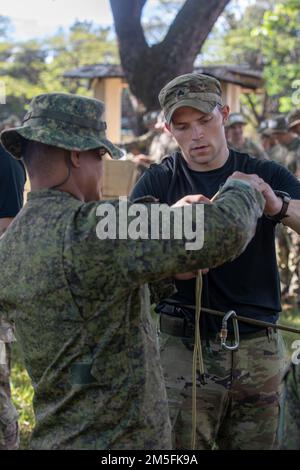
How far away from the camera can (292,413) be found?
7.13 feet

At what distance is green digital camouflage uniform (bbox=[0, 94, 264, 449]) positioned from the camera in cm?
210

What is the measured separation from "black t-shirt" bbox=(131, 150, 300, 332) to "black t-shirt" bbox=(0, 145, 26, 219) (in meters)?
1.13

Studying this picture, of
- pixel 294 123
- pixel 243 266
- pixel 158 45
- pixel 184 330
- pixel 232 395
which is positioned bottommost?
pixel 232 395

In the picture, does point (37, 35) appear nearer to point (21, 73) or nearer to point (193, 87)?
point (21, 73)

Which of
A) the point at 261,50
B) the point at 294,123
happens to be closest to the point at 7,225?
the point at 294,123

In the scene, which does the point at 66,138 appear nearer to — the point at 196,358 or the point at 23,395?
the point at 196,358

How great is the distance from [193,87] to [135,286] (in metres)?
1.22

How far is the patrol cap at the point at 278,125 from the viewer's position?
11.2m

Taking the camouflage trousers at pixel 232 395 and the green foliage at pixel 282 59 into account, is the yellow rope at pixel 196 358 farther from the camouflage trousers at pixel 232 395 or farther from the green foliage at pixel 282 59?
the green foliage at pixel 282 59

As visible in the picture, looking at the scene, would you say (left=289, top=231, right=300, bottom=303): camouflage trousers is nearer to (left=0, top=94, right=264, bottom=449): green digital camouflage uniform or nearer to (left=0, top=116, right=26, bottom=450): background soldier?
(left=0, top=116, right=26, bottom=450): background soldier

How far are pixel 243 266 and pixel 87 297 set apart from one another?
3.48ft

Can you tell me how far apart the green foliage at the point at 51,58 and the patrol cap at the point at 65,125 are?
2696 centimetres

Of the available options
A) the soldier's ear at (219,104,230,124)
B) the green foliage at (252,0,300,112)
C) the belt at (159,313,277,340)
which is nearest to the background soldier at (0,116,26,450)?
the belt at (159,313,277,340)

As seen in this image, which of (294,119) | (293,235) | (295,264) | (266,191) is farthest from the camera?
(294,119)
